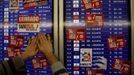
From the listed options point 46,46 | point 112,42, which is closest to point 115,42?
point 112,42

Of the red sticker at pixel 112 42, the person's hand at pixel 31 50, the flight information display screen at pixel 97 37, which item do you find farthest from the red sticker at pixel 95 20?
the person's hand at pixel 31 50

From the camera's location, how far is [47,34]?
1812 millimetres

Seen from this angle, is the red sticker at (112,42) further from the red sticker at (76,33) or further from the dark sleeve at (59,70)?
the dark sleeve at (59,70)

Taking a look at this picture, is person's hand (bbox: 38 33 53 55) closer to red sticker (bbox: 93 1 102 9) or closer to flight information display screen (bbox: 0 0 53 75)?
flight information display screen (bbox: 0 0 53 75)

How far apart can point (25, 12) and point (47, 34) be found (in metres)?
0.23

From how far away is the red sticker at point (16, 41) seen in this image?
6.07ft

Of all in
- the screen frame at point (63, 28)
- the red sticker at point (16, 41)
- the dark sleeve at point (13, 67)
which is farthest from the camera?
the red sticker at point (16, 41)

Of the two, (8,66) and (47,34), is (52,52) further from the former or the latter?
(8,66)

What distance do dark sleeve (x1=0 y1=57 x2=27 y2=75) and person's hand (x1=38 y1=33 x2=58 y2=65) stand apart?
22cm

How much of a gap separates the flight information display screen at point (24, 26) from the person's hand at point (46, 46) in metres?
0.05

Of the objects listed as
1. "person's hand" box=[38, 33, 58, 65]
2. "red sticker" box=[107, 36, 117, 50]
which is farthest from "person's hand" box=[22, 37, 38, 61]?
"red sticker" box=[107, 36, 117, 50]

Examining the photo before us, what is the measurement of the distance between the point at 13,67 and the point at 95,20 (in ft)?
2.11

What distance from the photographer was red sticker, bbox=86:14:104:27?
1.79m

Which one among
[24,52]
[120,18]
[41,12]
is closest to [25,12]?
[41,12]
